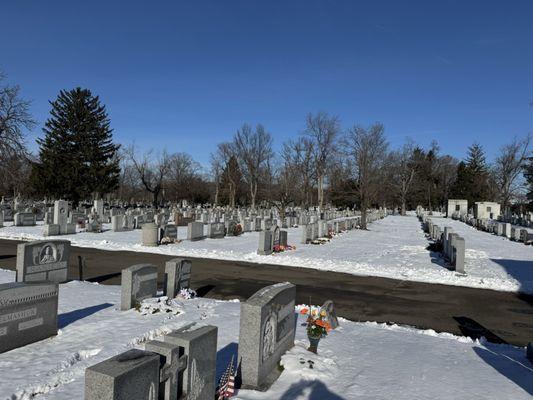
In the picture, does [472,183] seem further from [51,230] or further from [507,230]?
[51,230]

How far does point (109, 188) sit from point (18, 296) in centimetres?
5361

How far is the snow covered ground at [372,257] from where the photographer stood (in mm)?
13656

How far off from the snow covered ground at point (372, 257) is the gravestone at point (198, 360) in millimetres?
10387

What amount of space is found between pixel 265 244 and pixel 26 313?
11.7 metres

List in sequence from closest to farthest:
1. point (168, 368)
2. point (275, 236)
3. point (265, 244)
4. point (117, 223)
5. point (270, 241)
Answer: point (168, 368)
point (265, 244)
point (270, 241)
point (275, 236)
point (117, 223)

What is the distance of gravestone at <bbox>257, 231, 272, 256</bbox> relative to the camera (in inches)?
673

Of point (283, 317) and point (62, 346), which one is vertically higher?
point (283, 317)

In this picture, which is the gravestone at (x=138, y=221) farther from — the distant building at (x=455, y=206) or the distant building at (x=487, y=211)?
the distant building at (x=455, y=206)

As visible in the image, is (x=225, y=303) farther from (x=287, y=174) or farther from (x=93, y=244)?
(x=287, y=174)

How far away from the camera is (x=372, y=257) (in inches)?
681

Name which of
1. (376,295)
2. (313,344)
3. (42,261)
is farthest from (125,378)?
(376,295)

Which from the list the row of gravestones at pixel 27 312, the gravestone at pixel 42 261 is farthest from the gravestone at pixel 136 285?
the gravestone at pixel 42 261

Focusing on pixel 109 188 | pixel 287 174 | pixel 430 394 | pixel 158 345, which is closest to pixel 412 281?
pixel 430 394

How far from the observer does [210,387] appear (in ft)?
14.6
